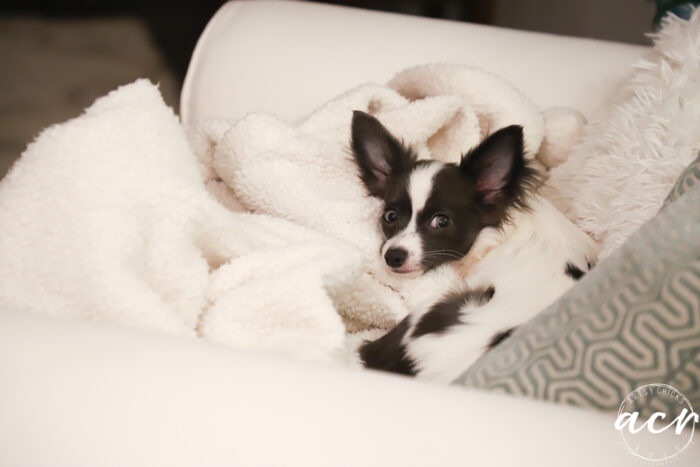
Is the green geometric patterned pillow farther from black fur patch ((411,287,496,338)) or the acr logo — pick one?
black fur patch ((411,287,496,338))

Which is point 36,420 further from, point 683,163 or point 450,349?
point 683,163

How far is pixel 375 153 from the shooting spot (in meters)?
1.39

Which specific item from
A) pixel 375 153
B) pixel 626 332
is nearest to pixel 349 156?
pixel 375 153

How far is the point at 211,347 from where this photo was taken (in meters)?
0.52

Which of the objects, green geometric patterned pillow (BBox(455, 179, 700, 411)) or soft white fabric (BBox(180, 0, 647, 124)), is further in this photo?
soft white fabric (BBox(180, 0, 647, 124))

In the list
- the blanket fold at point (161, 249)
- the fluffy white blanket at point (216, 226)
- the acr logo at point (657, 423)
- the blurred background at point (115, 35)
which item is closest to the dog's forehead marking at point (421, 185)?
the fluffy white blanket at point (216, 226)

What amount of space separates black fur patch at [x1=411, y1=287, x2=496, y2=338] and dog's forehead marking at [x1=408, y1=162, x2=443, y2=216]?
353 millimetres

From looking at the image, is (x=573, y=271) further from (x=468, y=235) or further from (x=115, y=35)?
(x=115, y=35)

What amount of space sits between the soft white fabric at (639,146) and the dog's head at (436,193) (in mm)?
141

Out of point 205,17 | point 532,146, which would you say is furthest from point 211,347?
point 205,17

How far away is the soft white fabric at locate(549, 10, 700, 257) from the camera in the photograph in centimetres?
101

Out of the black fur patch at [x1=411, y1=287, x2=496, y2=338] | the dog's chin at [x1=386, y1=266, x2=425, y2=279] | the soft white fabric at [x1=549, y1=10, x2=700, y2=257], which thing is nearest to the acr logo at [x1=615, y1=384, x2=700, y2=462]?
the black fur patch at [x1=411, y1=287, x2=496, y2=338]

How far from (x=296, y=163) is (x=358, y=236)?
0.23 metres

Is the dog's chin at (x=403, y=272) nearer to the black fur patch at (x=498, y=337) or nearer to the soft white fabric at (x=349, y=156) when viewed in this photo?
the soft white fabric at (x=349, y=156)
